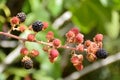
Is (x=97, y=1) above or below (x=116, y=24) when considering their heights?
below

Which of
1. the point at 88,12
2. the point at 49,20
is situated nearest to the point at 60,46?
the point at 88,12

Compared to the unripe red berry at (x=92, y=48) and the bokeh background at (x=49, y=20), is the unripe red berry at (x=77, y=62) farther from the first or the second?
the bokeh background at (x=49, y=20)

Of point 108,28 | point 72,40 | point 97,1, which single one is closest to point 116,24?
point 108,28

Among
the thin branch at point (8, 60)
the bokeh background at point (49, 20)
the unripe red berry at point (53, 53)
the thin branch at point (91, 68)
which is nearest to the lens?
the unripe red berry at point (53, 53)

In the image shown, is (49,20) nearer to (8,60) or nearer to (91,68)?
(8,60)

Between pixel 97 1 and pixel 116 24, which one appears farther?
pixel 116 24

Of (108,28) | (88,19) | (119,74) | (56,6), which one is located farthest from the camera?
(119,74)

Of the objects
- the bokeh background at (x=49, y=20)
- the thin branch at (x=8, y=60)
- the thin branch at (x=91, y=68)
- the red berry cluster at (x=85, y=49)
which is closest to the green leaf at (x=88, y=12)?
the bokeh background at (x=49, y=20)

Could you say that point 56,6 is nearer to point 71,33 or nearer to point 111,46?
point 71,33

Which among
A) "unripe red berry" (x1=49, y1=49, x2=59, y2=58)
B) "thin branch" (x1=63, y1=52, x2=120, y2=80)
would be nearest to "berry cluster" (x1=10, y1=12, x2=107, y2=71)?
"unripe red berry" (x1=49, y1=49, x2=59, y2=58)

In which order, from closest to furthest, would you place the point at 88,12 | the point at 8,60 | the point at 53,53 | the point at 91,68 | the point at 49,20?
the point at 53,53
the point at 88,12
the point at 49,20
the point at 8,60
the point at 91,68

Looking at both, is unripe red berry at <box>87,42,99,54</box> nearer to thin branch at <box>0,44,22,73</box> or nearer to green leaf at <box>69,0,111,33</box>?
green leaf at <box>69,0,111,33</box>
